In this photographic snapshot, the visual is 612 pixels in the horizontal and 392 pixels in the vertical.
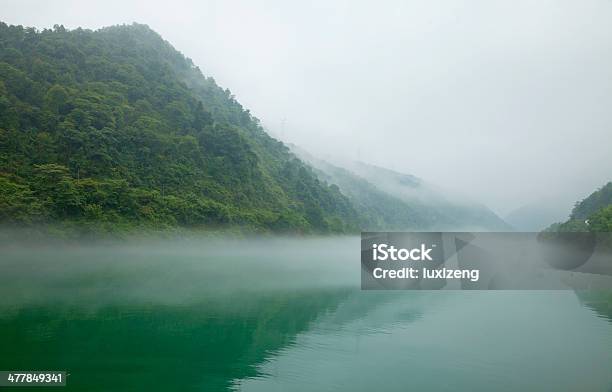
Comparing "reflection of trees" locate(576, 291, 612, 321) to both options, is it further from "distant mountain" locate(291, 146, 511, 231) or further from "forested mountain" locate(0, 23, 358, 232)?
"distant mountain" locate(291, 146, 511, 231)

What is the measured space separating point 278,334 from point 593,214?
1746 inches

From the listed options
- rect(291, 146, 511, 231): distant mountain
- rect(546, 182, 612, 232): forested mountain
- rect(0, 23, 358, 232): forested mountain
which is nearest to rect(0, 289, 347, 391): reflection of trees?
rect(0, 23, 358, 232): forested mountain

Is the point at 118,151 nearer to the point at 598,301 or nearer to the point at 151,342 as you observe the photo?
the point at 151,342

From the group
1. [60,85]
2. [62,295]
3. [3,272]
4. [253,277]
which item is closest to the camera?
[62,295]

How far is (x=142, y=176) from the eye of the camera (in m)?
44.2

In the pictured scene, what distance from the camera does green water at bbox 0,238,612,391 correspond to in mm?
10984

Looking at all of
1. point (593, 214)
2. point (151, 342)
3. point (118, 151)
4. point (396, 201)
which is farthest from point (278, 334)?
point (396, 201)

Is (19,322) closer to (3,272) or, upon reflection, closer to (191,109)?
(3,272)

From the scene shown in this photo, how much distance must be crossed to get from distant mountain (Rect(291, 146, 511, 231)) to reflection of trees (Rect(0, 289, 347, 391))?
2572 inches

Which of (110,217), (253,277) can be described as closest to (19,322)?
(253,277)

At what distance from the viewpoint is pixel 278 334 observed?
50.8 feet

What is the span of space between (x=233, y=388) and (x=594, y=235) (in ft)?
138

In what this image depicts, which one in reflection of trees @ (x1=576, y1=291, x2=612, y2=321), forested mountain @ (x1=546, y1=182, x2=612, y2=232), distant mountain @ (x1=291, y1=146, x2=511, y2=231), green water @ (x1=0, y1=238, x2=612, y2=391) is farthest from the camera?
distant mountain @ (x1=291, y1=146, x2=511, y2=231)

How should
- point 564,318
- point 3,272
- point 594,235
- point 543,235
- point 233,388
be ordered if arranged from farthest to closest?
1. point 543,235
2. point 594,235
3. point 3,272
4. point 564,318
5. point 233,388
